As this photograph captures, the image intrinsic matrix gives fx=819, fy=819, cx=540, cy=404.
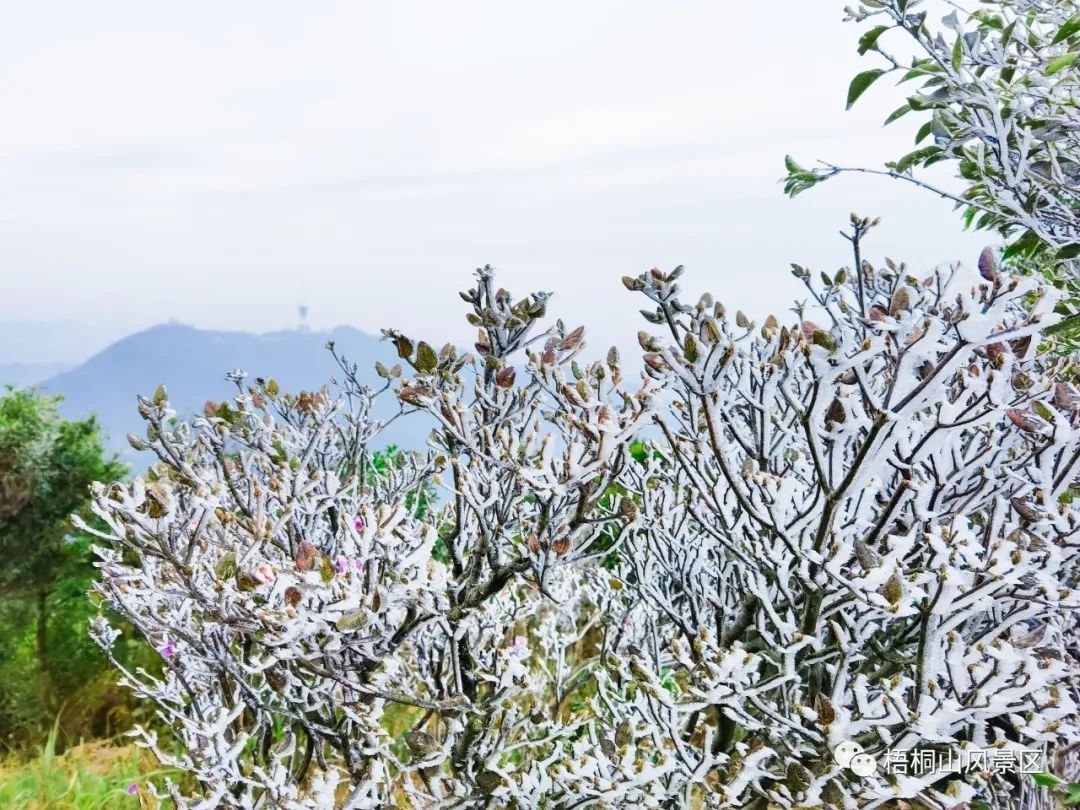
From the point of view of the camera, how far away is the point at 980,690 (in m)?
1.29

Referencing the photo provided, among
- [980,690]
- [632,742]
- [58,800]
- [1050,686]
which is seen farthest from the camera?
[58,800]

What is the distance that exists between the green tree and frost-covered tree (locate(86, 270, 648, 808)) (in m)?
3.22

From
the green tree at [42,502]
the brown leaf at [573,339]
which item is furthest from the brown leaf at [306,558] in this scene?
the green tree at [42,502]

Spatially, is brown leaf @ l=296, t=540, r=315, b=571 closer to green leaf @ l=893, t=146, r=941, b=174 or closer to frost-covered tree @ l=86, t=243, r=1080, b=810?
frost-covered tree @ l=86, t=243, r=1080, b=810

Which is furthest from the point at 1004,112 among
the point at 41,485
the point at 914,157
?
the point at 41,485

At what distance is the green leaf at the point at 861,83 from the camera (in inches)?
73.0

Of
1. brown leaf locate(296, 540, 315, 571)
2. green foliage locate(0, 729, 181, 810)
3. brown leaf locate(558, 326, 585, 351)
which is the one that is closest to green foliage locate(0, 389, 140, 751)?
green foliage locate(0, 729, 181, 810)

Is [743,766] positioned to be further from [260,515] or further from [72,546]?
[72,546]

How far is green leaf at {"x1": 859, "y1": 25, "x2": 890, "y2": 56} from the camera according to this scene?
Result: 179cm

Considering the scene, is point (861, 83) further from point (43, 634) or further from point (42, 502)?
point (43, 634)

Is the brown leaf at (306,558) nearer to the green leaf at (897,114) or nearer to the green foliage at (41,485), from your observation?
the green leaf at (897,114)

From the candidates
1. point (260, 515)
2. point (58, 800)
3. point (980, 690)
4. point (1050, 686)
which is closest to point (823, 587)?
point (980, 690)

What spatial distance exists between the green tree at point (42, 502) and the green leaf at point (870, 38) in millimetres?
4474

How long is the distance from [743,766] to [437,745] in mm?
575
